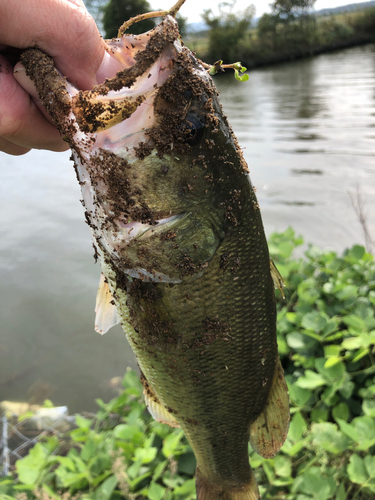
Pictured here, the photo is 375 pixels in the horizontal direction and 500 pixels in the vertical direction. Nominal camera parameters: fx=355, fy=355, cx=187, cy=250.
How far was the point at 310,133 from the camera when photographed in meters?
11.3

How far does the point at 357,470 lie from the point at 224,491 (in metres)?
0.89

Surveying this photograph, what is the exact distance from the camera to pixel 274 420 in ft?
5.60

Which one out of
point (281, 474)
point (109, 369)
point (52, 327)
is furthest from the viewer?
point (52, 327)

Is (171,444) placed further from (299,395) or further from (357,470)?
(357,470)

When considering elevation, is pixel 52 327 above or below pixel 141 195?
below

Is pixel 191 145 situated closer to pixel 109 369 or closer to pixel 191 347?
pixel 191 347

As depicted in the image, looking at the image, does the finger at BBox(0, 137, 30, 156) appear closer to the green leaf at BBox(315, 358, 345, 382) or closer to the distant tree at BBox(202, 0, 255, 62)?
the green leaf at BBox(315, 358, 345, 382)

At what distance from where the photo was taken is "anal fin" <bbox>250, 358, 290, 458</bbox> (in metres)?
1.70

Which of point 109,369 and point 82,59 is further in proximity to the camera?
point 109,369

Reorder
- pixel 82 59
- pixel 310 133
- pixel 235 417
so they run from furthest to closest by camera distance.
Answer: pixel 310 133, pixel 235 417, pixel 82 59

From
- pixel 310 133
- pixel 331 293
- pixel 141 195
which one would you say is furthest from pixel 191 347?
pixel 310 133

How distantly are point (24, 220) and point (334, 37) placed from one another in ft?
157

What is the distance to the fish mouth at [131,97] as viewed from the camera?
42.4 inches

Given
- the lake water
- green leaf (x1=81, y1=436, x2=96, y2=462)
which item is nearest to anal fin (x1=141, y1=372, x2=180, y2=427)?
green leaf (x1=81, y1=436, x2=96, y2=462)
